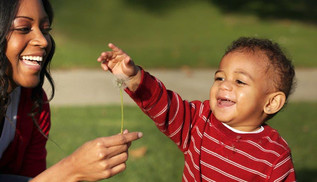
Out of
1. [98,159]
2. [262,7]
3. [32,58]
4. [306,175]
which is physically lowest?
[98,159]

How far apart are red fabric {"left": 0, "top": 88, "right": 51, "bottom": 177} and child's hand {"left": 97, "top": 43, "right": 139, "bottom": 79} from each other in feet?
2.93

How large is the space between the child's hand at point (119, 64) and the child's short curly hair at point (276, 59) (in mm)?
575

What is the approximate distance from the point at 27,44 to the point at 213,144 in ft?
3.78

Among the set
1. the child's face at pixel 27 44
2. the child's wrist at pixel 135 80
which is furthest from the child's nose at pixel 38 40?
the child's wrist at pixel 135 80

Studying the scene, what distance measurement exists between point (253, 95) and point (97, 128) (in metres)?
3.34

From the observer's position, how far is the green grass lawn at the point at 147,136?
4484mm

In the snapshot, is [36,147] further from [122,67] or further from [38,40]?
[122,67]

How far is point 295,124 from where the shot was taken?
5.80 meters

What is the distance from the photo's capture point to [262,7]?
17.4 meters

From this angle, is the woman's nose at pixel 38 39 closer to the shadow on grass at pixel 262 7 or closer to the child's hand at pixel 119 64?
the child's hand at pixel 119 64

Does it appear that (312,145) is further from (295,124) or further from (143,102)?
(143,102)

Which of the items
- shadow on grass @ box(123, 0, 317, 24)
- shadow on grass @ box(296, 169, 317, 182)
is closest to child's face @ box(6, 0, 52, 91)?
shadow on grass @ box(296, 169, 317, 182)

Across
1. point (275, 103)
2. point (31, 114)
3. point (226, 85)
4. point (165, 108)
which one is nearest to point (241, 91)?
point (226, 85)

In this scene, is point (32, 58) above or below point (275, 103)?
below
